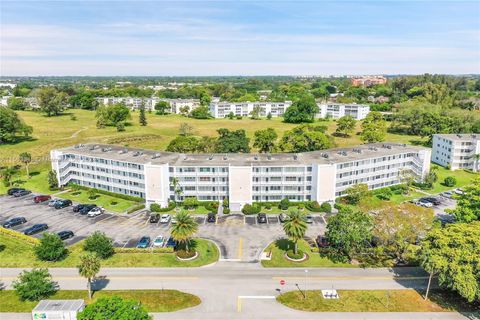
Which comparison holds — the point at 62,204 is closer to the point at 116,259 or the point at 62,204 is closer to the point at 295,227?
the point at 116,259

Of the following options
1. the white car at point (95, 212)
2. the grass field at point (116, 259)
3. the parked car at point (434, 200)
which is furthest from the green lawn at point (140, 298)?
the parked car at point (434, 200)

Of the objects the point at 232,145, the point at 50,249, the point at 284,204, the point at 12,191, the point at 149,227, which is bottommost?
the point at 149,227

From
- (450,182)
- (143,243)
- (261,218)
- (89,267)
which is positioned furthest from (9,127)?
(450,182)

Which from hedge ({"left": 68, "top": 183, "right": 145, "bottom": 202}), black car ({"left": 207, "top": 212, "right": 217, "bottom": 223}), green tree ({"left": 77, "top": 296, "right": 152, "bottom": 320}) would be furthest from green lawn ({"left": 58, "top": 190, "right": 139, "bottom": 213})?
green tree ({"left": 77, "top": 296, "right": 152, "bottom": 320})

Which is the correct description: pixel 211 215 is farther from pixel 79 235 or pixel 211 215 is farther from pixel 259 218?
pixel 79 235

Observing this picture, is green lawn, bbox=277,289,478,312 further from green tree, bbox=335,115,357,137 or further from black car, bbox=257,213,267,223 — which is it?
green tree, bbox=335,115,357,137
